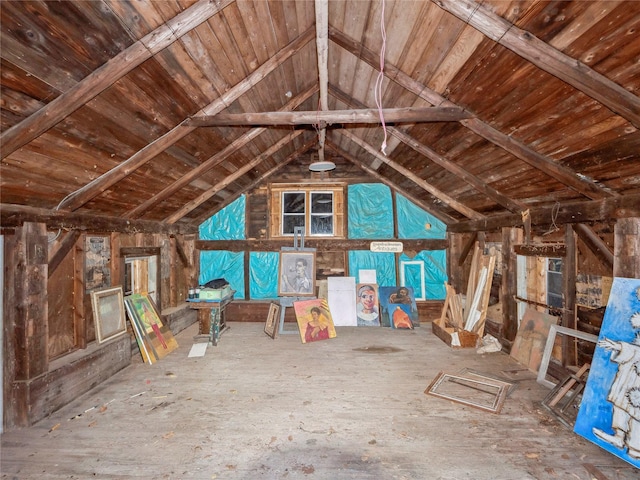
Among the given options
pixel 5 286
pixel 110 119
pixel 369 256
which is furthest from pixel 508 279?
pixel 5 286

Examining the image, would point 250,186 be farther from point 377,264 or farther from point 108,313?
point 108,313

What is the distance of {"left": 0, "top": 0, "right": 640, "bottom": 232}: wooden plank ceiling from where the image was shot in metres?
2.10

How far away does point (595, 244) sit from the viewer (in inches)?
144

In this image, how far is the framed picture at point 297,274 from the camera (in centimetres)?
641

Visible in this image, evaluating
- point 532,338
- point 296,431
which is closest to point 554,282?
point 532,338

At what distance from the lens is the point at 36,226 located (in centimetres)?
339

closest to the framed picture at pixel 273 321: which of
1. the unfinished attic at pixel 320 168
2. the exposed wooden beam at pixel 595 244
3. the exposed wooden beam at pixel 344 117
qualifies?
the unfinished attic at pixel 320 168

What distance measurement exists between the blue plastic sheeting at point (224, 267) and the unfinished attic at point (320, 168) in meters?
1.41

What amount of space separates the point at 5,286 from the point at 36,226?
0.69m

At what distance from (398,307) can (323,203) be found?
3047 mm

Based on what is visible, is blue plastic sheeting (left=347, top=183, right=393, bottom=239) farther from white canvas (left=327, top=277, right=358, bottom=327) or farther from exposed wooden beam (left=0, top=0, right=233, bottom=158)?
exposed wooden beam (left=0, top=0, right=233, bottom=158)

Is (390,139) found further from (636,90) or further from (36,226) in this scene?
(36,226)

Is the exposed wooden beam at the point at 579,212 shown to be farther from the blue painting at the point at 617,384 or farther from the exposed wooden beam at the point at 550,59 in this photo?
the exposed wooden beam at the point at 550,59

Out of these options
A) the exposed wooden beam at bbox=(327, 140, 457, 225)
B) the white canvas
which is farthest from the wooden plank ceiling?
the white canvas
